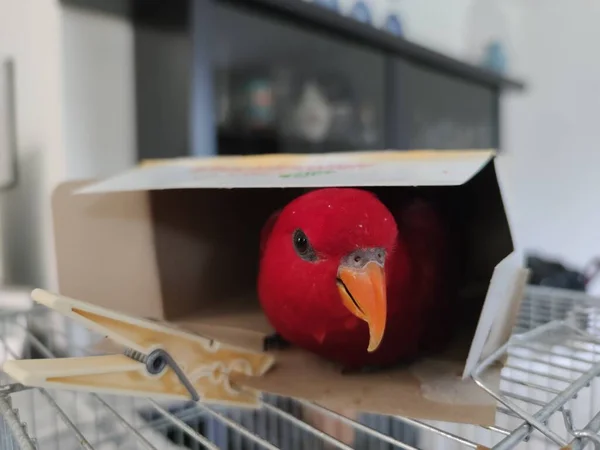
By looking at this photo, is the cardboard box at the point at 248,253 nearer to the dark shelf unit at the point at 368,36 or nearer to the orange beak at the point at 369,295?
the orange beak at the point at 369,295

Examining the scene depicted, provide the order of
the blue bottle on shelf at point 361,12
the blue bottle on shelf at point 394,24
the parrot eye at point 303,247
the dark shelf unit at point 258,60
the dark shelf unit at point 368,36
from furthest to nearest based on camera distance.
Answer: the blue bottle on shelf at point 394,24 < the blue bottle on shelf at point 361,12 < the dark shelf unit at point 368,36 < the dark shelf unit at point 258,60 < the parrot eye at point 303,247

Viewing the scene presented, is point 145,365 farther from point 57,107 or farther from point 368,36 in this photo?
point 368,36

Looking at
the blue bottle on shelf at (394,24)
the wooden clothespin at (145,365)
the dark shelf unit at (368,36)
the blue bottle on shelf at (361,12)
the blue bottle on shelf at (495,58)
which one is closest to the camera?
the wooden clothespin at (145,365)

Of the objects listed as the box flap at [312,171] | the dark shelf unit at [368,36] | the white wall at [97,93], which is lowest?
the box flap at [312,171]

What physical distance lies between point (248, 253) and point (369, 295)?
0.30 m

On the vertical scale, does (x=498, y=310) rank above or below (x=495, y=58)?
below

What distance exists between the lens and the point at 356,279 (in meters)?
0.36

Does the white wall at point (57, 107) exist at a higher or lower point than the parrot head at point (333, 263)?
higher

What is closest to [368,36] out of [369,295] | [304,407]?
[304,407]

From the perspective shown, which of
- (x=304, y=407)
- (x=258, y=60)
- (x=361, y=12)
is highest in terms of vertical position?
(x=361, y=12)

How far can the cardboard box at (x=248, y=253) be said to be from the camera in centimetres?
37

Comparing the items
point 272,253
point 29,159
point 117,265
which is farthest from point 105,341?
point 29,159

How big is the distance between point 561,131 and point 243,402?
1.86 m

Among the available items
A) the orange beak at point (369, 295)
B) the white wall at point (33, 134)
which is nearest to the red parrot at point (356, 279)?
the orange beak at point (369, 295)
